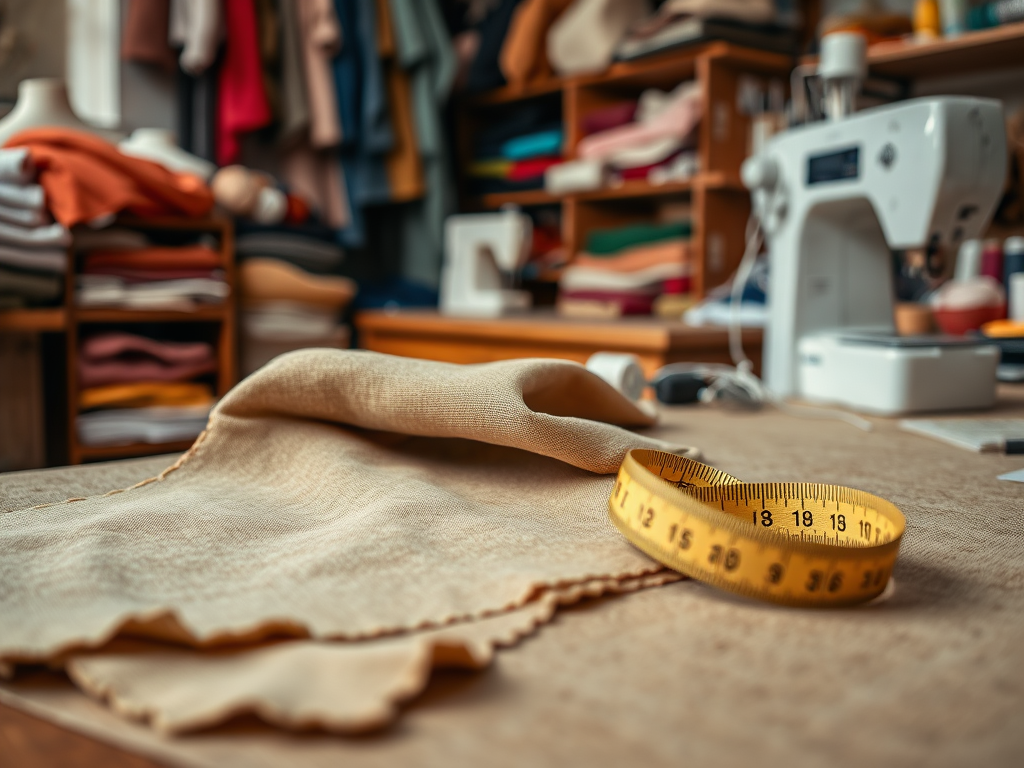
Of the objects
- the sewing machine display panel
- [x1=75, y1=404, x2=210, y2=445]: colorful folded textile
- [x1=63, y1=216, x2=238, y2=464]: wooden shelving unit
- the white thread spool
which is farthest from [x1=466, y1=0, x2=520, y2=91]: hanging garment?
the white thread spool

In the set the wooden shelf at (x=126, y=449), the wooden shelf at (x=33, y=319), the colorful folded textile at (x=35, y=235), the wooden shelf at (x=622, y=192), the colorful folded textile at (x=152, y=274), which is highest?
the wooden shelf at (x=622, y=192)

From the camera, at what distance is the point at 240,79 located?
2.81 m

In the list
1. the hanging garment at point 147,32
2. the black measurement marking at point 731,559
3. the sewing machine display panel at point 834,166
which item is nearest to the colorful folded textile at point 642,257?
the sewing machine display panel at point 834,166

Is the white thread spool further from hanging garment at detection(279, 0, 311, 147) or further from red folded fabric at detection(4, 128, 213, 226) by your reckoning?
hanging garment at detection(279, 0, 311, 147)

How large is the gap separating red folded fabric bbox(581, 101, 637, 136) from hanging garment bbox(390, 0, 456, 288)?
1.60ft

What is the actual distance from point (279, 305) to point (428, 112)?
35.6 inches

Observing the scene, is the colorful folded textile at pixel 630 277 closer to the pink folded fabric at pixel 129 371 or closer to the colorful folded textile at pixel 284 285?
the colorful folded textile at pixel 284 285

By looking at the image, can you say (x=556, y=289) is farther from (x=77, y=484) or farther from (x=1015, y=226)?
(x=77, y=484)

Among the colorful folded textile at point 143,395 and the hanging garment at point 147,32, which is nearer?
the colorful folded textile at point 143,395

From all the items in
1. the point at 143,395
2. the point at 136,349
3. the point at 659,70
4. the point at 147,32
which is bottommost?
the point at 143,395

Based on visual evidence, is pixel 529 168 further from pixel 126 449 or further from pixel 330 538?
pixel 330 538

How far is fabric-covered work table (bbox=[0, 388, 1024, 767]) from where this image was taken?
1.03ft

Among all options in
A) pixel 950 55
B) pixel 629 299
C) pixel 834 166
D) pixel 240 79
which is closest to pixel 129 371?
pixel 240 79

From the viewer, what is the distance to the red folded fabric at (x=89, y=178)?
6.42 ft
